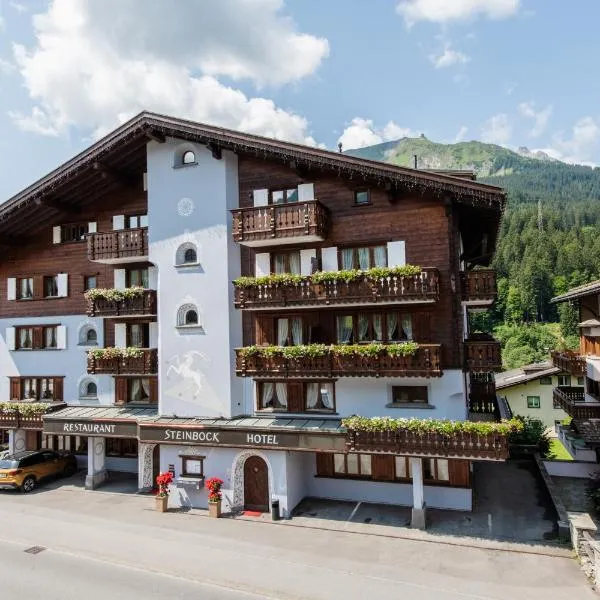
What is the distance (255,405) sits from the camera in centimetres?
2192

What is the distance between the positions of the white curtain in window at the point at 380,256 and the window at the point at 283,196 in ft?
14.3

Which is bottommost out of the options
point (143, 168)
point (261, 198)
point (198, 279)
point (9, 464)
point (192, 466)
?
point (9, 464)

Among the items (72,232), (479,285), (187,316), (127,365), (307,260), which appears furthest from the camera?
(72,232)

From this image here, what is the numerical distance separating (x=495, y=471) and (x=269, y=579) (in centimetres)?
1482

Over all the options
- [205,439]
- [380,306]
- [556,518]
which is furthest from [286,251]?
[556,518]

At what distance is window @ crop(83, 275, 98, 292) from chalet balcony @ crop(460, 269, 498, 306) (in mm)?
18566

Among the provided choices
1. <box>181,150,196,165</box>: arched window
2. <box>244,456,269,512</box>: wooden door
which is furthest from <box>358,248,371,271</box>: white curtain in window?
<box>244,456,269,512</box>: wooden door

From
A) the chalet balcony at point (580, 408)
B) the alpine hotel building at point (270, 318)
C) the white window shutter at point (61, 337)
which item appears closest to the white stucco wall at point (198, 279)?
the alpine hotel building at point (270, 318)

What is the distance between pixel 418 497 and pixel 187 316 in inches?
487

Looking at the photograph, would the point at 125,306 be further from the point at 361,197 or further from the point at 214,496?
the point at 361,197

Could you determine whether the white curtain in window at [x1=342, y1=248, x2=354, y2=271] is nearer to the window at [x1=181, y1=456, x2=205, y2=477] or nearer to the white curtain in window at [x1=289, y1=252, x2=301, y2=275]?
the white curtain in window at [x1=289, y1=252, x2=301, y2=275]

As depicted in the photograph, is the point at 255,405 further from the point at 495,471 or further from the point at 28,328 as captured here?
the point at 28,328

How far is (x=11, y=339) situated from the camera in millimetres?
27922

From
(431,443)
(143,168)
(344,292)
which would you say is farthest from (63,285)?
(431,443)
